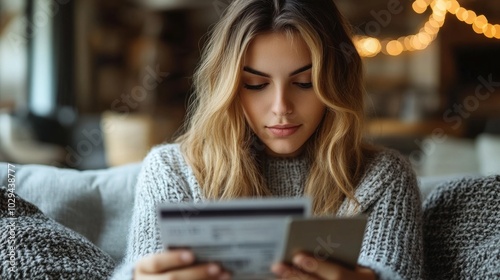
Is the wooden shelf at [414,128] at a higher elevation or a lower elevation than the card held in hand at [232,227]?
lower

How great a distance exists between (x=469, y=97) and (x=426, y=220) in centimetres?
542

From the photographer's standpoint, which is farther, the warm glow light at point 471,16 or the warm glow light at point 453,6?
the warm glow light at point 471,16

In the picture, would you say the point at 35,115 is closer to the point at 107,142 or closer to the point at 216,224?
the point at 107,142

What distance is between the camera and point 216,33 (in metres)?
1.35

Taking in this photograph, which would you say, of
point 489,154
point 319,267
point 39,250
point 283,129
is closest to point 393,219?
point 283,129

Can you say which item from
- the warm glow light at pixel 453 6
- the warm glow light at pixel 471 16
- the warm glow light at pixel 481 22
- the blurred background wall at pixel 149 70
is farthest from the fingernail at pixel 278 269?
the warm glow light at pixel 481 22

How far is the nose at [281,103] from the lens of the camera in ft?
3.91

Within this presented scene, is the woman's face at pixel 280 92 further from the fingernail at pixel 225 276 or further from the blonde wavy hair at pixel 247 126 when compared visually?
the fingernail at pixel 225 276

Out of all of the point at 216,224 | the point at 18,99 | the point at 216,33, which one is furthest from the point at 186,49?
the point at 216,224

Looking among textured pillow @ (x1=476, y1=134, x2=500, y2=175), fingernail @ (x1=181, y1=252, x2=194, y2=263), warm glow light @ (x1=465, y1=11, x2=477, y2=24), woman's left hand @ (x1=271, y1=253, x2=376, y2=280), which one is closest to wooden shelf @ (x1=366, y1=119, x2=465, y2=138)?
warm glow light @ (x1=465, y1=11, x2=477, y2=24)

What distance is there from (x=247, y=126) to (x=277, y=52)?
20 centimetres

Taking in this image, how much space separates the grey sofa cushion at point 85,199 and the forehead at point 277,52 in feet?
1.77

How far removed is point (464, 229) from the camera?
1289 millimetres

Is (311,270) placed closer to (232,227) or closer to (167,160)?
Answer: (232,227)
